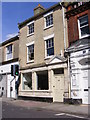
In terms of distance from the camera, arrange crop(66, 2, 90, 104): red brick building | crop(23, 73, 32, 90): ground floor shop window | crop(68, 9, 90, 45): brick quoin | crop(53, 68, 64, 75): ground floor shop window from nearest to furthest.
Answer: crop(66, 2, 90, 104): red brick building
crop(68, 9, 90, 45): brick quoin
crop(53, 68, 64, 75): ground floor shop window
crop(23, 73, 32, 90): ground floor shop window

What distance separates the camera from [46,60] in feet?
50.5

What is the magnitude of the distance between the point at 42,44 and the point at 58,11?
3353 mm

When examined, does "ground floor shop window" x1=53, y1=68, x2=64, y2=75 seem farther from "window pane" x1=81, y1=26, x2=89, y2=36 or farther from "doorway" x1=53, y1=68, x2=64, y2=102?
"window pane" x1=81, y1=26, x2=89, y2=36

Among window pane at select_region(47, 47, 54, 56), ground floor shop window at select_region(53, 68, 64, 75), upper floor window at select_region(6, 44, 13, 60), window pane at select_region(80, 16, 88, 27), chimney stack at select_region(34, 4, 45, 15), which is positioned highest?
chimney stack at select_region(34, 4, 45, 15)

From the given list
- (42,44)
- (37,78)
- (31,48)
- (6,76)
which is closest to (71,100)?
(37,78)

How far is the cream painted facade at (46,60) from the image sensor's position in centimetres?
1394

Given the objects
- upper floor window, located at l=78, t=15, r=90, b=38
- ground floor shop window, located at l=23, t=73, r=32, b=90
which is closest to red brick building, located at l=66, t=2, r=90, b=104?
upper floor window, located at l=78, t=15, r=90, b=38

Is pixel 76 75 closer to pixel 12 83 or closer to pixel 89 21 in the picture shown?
pixel 89 21

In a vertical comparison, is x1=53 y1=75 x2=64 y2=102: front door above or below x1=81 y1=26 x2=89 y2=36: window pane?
below

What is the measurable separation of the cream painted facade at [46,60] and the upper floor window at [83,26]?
134cm

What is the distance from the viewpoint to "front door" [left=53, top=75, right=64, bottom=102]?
13.8 m

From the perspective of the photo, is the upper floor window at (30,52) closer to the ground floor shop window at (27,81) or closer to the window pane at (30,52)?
the window pane at (30,52)

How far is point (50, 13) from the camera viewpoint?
15805 mm

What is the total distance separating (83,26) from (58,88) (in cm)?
535
